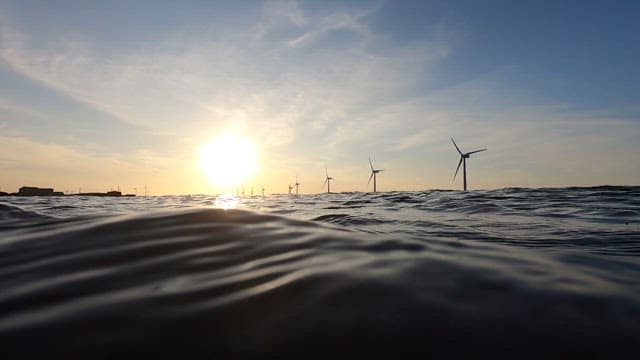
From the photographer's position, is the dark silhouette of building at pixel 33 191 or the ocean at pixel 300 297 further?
the dark silhouette of building at pixel 33 191

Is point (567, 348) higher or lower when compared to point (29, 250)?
lower

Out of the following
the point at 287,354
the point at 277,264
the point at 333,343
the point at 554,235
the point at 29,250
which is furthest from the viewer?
the point at 554,235

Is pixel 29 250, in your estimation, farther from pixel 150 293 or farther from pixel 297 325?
pixel 297 325

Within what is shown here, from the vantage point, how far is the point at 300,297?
248 cm

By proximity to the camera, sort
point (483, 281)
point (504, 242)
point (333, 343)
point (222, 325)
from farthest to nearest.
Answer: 1. point (504, 242)
2. point (483, 281)
3. point (222, 325)
4. point (333, 343)

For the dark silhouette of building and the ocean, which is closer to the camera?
the ocean

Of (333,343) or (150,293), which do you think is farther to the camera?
(150,293)

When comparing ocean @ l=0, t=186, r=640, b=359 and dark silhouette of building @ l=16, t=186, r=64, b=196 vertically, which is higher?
dark silhouette of building @ l=16, t=186, r=64, b=196

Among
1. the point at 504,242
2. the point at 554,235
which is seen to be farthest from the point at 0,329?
the point at 554,235

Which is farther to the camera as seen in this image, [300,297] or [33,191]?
[33,191]

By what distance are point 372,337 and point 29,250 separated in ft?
11.8

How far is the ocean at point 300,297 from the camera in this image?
182cm

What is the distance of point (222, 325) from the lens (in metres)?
2.00

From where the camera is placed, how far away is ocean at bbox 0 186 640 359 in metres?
1.82
